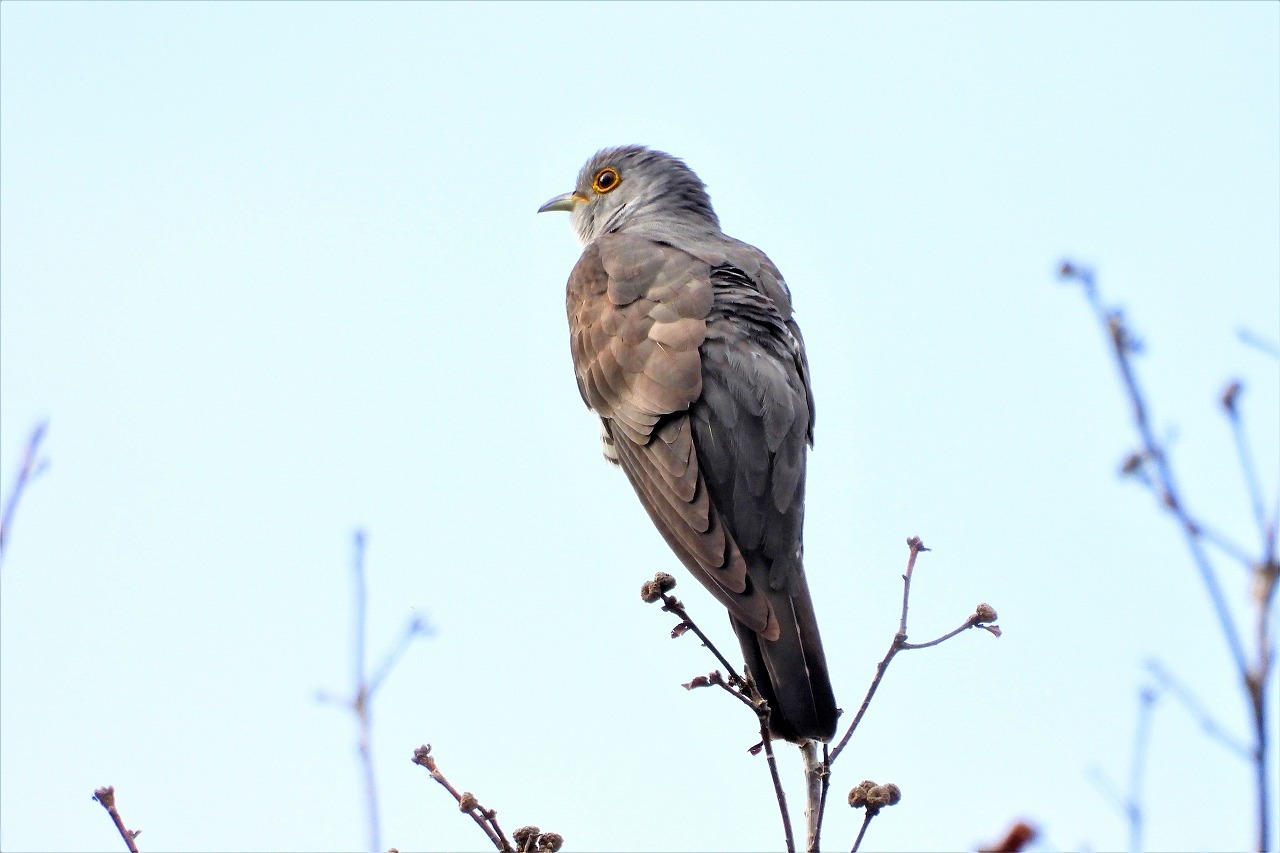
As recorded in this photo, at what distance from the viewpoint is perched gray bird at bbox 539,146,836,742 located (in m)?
4.27

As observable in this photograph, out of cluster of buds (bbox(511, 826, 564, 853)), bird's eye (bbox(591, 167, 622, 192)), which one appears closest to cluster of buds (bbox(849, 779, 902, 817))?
cluster of buds (bbox(511, 826, 564, 853))

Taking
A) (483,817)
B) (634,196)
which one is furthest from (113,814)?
(634,196)

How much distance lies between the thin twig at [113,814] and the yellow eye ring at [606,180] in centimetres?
595

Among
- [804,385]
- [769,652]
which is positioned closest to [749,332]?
[804,385]

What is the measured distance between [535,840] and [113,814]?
0.84 meters

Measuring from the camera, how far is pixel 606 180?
7.98 m

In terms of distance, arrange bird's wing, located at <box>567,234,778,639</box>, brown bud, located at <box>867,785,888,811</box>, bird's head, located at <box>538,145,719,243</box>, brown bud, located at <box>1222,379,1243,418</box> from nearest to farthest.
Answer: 1. brown bud, located at <box>1222,379,1243,418</box>
2. brown bud, located at <box>867,785,888,811</box>
3. bird's wing, located at <box>567,234,778,639</box>
4. bird's head, located at <box>538,145,719,243</box>

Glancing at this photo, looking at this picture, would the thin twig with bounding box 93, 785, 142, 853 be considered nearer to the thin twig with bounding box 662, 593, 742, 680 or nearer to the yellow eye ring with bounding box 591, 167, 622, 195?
the thin twig with bounding box 662, 593, 742, 680

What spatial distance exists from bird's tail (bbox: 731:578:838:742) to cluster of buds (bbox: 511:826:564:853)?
1.20 meters

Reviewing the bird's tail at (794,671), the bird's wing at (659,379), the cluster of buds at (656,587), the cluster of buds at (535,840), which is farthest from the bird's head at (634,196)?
the cluster of buds at (535,840)

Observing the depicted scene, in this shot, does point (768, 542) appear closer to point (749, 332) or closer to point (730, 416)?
point (730, 416)

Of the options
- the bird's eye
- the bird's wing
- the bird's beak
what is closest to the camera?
the bird's wing

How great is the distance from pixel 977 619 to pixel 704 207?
14.9ft

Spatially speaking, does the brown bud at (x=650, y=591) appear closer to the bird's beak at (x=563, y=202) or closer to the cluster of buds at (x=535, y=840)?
the cluster of buds at (x=535, y=840)
